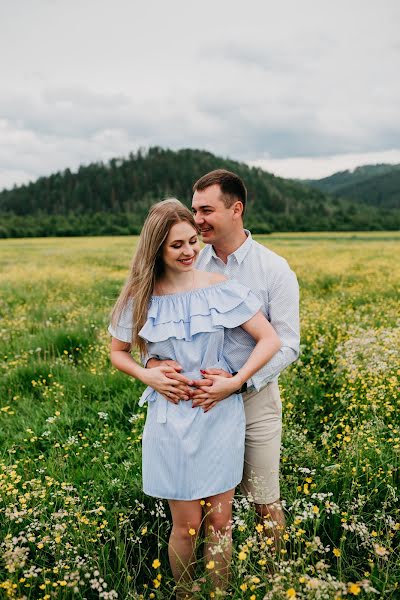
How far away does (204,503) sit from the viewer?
9.03 feet

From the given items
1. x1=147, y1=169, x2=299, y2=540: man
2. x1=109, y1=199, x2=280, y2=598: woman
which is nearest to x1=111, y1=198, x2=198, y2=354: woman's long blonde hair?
x1=109, y1=199, x2=280, y2=598: woman

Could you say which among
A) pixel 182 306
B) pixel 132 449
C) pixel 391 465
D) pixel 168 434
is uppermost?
pixel 182 306

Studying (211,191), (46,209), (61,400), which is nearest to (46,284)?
(61,400)

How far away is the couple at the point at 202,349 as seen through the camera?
2.78 m

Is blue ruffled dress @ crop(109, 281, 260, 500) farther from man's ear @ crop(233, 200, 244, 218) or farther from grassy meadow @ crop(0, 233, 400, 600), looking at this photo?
man's ear @ crop(233, 200, 244, 218)

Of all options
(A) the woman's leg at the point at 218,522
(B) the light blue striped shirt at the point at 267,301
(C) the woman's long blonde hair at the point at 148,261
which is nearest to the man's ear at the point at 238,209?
(B) the light blue striped shirt at the point at 267,301

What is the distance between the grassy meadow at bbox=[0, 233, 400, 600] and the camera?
8.69 feet

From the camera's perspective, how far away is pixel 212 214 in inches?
121

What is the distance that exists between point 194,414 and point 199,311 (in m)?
0.58

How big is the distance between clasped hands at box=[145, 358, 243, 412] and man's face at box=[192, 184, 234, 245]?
0.88 m

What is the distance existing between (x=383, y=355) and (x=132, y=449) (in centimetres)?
291

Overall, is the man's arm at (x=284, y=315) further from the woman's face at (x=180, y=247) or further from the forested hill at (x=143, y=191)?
the forested hill at (x=143, y=191)

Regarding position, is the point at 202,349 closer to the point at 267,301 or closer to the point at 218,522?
the point at 267,301

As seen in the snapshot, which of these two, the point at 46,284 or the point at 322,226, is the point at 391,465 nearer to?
the point at 46,284
